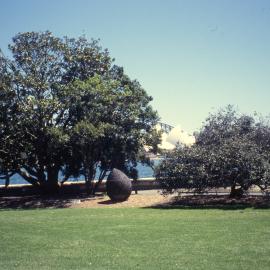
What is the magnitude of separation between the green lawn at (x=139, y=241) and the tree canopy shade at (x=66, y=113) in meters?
11.0

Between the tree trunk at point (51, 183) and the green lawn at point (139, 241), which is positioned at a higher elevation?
the tree trunk at point (51, 183)

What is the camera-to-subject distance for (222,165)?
77.6 ft

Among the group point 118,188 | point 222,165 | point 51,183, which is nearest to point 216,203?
point 222,165

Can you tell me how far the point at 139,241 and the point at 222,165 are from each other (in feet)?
→ 39.2

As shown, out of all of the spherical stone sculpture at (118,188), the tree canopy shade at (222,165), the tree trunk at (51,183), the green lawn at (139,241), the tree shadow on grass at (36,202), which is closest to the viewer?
the green lawn at (139,241)

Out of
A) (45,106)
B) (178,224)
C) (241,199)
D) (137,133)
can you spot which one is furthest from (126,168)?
(178,224)

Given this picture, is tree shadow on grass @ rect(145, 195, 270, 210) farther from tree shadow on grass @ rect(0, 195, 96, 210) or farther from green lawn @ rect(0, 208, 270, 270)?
tree shadow on grass @ rect(0, 195, 96, 210)

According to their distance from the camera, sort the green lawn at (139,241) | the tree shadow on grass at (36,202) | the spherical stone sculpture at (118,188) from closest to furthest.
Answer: the green lawn at (139,241) → the spherical stone sculpture at (118,188) → the tree shadow on grass at (36,202)

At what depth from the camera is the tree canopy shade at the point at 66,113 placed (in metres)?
29.1

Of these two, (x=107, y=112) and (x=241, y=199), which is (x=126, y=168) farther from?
(x=241, y=199)

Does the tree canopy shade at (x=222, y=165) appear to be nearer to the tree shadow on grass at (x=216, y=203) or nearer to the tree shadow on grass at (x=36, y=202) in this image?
the tree shadow on grass at (x=216, y=203)

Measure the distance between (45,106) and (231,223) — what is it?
17.3m

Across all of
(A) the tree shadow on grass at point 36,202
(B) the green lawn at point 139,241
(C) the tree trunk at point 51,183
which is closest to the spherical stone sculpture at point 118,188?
(A) the tree shadow on grass at point 36,202

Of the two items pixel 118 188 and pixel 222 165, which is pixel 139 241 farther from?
pixel 118 188
